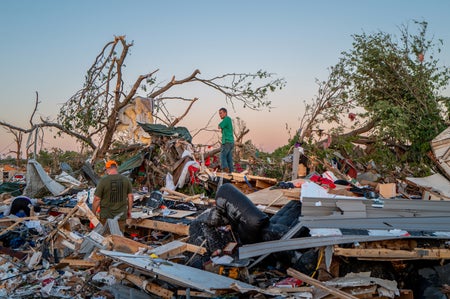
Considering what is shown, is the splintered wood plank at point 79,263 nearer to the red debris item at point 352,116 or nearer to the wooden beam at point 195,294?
the wooden beam at point 195,294

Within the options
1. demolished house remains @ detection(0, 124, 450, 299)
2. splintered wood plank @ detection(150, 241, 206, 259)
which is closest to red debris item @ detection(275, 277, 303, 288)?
demolished house remains @ detection(0, 124, 450, 299)

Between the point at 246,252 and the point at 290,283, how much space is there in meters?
0.70

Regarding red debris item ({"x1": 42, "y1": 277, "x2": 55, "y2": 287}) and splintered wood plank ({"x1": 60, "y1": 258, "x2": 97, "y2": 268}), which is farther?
splintered wood plank ({"x1": 60, "y1": 258, "x2": 97, "y2": 268})

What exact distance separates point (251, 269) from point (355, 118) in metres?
11.8

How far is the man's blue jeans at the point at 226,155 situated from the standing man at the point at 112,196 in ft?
14.5

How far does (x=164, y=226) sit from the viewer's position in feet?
26.2

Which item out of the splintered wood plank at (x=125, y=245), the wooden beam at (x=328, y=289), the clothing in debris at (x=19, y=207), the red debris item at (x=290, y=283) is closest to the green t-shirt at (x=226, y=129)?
the clothing in debris at (x=19, y=207)

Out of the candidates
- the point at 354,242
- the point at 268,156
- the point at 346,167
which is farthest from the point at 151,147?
the point at 354,242

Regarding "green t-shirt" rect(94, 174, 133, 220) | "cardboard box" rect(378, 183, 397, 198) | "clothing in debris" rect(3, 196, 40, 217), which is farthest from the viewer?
"clothing in debris" rect(3, 196, 40, 217)

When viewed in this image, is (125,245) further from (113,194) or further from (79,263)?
(113,194)

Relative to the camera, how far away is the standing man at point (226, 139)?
1155 centimetres

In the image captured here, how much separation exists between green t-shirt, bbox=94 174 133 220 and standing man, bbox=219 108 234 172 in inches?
168

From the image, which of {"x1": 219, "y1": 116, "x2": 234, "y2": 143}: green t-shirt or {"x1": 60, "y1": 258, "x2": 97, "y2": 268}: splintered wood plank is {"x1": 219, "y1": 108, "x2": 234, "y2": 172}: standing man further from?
{"x1": 60, "y1": 258, "x2": 97, "y2": 268}: splintered wood plank

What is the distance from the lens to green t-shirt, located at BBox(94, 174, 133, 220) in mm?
7551
